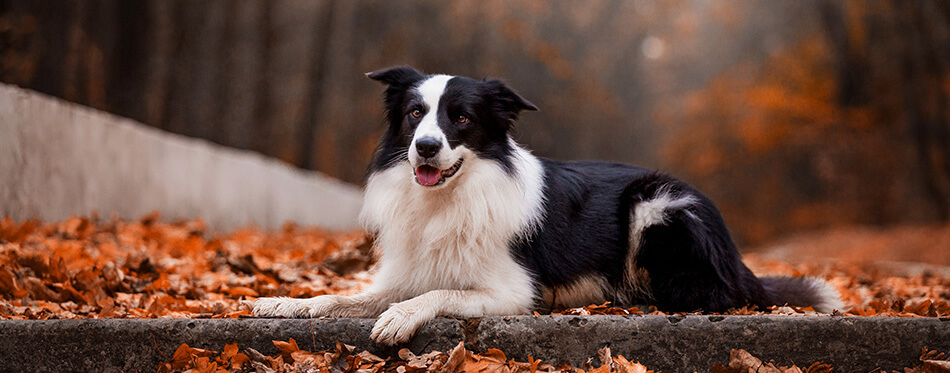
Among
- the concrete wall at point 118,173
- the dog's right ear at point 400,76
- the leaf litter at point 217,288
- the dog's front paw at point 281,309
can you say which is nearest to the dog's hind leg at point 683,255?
the leaf litter at point 217,288

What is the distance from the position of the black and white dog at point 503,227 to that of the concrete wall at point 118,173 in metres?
3.03

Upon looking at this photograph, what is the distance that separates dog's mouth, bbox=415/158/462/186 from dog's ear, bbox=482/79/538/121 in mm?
434

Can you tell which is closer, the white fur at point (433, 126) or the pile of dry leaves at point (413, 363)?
the pile of dry leaves at point (413, 363)

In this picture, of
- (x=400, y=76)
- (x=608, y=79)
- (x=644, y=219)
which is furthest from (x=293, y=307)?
(x=608, y=79)

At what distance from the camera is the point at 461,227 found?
10.9ft

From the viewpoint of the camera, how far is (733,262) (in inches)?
Result: 142

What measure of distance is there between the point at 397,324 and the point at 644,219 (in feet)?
4.81

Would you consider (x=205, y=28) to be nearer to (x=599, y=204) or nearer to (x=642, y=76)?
(x=599, y=204)

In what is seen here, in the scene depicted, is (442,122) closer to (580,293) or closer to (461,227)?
(461,227)

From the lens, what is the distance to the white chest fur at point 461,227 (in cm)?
333

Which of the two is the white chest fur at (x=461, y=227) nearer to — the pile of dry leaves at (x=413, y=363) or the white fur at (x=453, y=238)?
the white fur at (x=453, y=238)

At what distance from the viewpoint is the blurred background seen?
9516 millimetres

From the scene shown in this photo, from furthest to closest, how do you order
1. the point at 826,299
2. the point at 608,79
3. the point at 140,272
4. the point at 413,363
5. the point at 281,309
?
1. the point at 608,79
2. the point at 140,272
3. the point at 826,299
4. the point at 281,309
5. the point at 413,363

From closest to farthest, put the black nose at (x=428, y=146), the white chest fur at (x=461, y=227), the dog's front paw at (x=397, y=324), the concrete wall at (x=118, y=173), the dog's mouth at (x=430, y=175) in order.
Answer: the dog's front paw at (x=397, y=324) → the black nose at (x=428, y=146) → the dog's mouth at (x=430, y=175) → the white chest fur at (x=461, y=227) → the concrete wall at (x=118, y=173)
